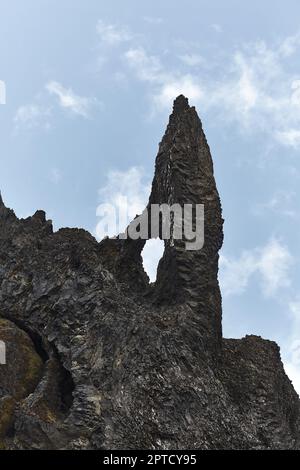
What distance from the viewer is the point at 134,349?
122 feet

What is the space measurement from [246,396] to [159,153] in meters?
23.6

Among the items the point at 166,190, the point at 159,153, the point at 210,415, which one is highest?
the point at 159,153

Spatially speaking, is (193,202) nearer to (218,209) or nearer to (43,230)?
(218,209)

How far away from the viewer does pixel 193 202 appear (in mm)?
46906

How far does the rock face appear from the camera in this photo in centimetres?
3375

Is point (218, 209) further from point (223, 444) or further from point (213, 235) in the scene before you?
point (223, 444)

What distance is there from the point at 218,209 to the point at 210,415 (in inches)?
728

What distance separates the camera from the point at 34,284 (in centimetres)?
4406

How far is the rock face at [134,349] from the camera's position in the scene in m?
33.8

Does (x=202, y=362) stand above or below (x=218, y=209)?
below
